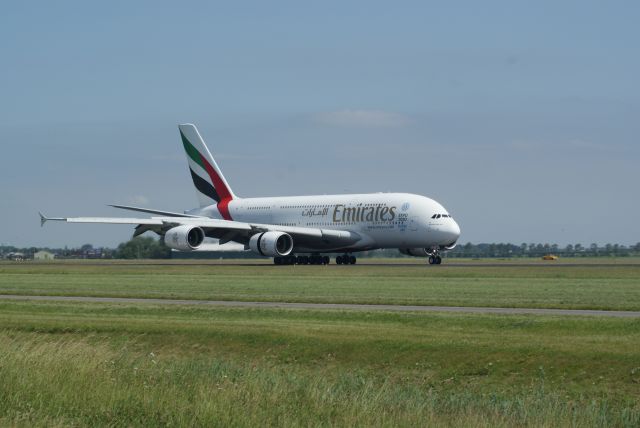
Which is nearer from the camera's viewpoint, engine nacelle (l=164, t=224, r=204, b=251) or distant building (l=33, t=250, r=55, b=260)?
engine nacelle (l=164, t=224, r=204, b=251)

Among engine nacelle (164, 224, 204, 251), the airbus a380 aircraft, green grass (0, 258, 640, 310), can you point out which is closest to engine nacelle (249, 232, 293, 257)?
the airbus a380 aircraft

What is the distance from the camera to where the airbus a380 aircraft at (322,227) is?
2842 inches

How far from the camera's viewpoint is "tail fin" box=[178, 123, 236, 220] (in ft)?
285

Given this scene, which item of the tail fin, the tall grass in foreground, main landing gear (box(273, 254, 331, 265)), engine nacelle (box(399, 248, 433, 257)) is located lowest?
the tall grass in foreground

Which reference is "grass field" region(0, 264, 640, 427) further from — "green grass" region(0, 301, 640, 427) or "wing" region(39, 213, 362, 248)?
"wing" region(39, 213, 362, 248)

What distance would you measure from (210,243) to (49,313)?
8451 cm

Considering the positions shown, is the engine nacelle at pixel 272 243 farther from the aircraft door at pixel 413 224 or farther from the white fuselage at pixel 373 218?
the aircraft door at pixel 413 224

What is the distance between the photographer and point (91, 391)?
19141 millimetres

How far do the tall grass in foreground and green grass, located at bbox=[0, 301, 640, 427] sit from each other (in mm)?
38

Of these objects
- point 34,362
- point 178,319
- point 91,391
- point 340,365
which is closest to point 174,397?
point 91,391

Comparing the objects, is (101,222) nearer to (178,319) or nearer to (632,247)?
(178,319)

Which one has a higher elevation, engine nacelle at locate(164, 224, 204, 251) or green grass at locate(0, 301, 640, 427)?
engine nacelle at locate(164, 224, 204, 251)

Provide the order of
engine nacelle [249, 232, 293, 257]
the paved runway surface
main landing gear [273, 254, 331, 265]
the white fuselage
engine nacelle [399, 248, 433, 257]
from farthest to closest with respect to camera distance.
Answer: main landing gear [273, 254, 331, 265]
engine nacelle [399, 248, 433, 257]
engine nacelle [249, 232, 293, 257]
the white fuselage
the paved runway surface

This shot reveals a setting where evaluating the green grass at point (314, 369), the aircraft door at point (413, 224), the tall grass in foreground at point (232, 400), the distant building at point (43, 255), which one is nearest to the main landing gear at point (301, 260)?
the aircraft door at point (413, 224)
